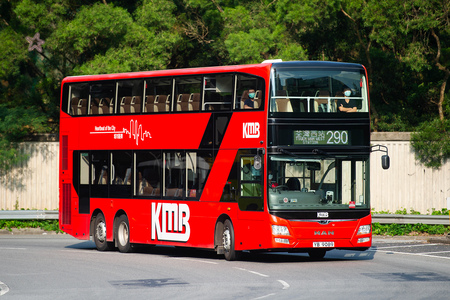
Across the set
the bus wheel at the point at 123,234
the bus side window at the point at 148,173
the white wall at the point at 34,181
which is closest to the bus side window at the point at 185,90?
the bus side window at the point at 148,173

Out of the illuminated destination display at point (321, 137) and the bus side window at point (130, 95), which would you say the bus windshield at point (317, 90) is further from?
the bus side window at point (130, 95)

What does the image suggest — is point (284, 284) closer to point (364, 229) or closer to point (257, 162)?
point (257, 162)

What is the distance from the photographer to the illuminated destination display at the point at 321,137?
17.9m

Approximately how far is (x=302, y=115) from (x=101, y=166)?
7.03 meters

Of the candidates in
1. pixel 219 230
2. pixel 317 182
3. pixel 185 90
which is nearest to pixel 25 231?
pixel 185 90

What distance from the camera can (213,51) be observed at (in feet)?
108

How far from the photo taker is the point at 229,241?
61.3 feet

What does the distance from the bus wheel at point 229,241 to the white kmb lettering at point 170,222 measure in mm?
1364

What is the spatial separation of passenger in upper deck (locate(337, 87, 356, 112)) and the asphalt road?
3.28 m

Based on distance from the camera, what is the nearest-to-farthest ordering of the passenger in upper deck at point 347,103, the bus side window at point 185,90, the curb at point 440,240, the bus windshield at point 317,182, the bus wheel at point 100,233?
the bus windshield at point 317,182, the passenger in upper deck at point 347,103, the bus side window at point 185,90, the bus wheel at point 100,233, the curb at point 440,240

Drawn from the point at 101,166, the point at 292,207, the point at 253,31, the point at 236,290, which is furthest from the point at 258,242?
the point at 253,31

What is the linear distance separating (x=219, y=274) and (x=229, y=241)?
2.65 metres

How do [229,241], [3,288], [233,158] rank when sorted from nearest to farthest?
1. [3,288]
2. [229,241]
3. [233,158]

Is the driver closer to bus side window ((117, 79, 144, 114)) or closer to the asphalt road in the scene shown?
the asphalt road
